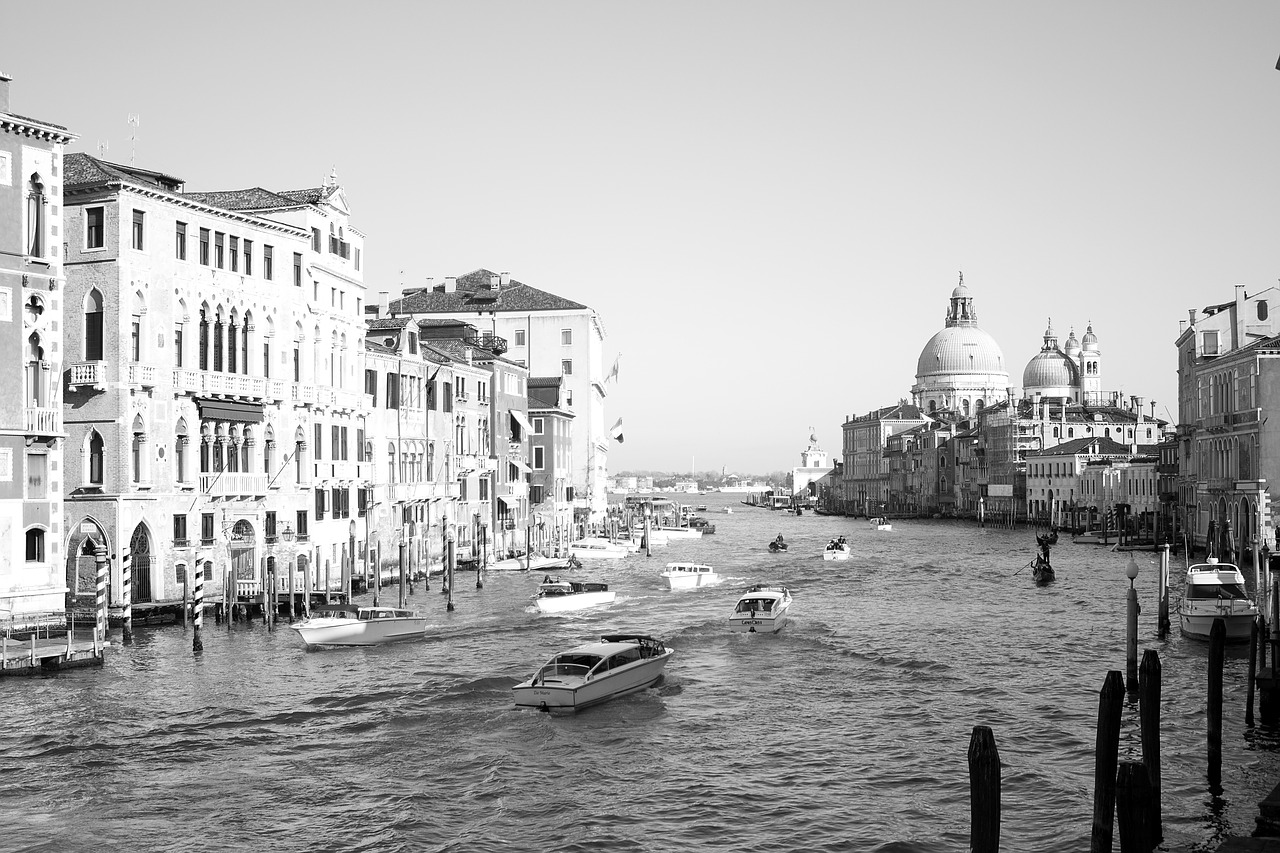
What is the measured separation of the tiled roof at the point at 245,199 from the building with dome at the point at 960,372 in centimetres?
13449

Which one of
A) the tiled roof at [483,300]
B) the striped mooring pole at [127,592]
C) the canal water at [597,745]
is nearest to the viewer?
the canal water at [597,745]

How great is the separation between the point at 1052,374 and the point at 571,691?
13891 centimetres

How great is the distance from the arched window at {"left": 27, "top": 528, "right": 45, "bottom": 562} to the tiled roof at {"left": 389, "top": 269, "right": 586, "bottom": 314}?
50.0 m

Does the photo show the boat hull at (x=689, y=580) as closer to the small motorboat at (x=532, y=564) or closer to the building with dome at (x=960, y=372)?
the small motorboat at (x=532, y=564)

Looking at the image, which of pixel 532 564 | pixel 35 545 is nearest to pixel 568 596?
pixel 532 564

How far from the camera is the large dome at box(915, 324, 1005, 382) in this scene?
170 m

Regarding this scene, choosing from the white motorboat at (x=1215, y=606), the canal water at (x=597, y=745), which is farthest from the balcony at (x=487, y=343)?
the white motorboat at (x=1215, y=606)

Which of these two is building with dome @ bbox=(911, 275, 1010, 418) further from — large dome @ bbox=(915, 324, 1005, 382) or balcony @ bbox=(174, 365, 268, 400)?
balcony @ bbox=(174, 365, 268, 400)

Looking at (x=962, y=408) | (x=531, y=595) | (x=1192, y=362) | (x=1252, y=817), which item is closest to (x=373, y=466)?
(x=531, y=595)

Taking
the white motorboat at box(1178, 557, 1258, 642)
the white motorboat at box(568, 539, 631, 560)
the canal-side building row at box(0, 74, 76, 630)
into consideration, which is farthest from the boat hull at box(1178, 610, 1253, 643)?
the white motorboat at box(568, 539, 631, 560)

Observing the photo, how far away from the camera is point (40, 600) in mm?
27453

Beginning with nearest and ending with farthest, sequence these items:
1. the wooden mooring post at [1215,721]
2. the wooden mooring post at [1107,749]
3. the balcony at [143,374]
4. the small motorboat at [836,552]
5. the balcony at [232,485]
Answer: the wooden mooring post at [1107,749]
the wooden mooring post at [1215,721]
the balcony at [143,374]
the balcony at [232,485]
the small motorboat at [836,552]

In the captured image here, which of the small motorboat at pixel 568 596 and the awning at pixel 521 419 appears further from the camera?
the awning at pixel 521 419

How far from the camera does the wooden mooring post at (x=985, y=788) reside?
11.0m
